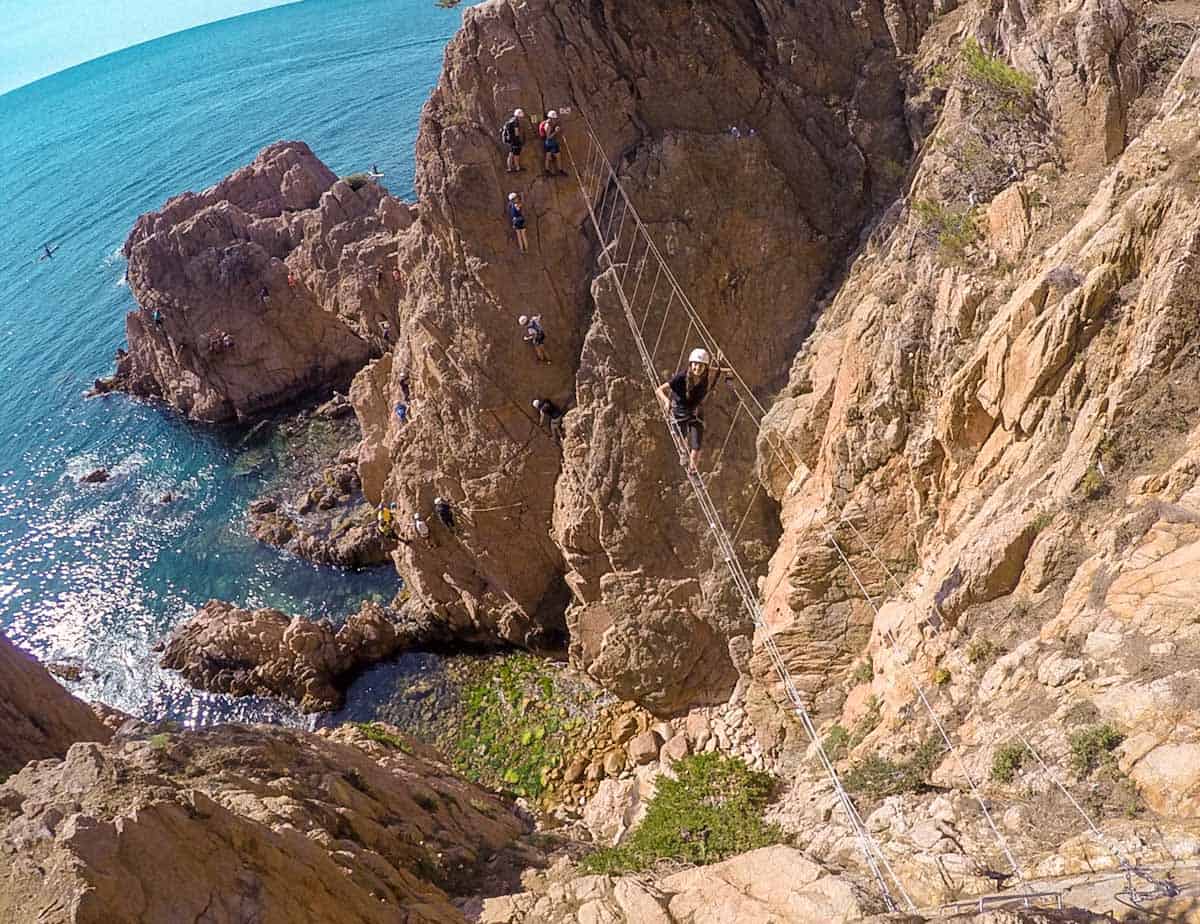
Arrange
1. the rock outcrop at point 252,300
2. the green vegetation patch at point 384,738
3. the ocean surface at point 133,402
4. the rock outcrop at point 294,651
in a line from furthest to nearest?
1. the rock outcrop at point 252,300
2. the ocean surface at point 133,402
3. the rock outcrop at point 294,651
4. the green vegetation patch at point 384,738

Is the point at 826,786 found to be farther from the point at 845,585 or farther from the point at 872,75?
the point at 872,75

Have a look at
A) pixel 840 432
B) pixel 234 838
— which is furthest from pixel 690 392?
pixel 234 838

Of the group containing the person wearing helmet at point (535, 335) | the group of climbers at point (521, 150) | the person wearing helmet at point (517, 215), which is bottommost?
the person wearing helmet at point (535, 335)

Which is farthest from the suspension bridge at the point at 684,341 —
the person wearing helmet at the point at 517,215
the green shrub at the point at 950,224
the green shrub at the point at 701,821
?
the green shrub at the point at 950,224

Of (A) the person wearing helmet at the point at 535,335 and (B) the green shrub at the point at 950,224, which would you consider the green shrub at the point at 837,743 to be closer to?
(B) the green shrub at the point at 950,224

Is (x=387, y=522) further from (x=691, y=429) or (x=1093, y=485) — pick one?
(x=1093, y=485)

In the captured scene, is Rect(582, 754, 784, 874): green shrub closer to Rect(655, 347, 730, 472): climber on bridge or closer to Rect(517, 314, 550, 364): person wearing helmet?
Rect(655, 347, 730, 472): climber on bridge
